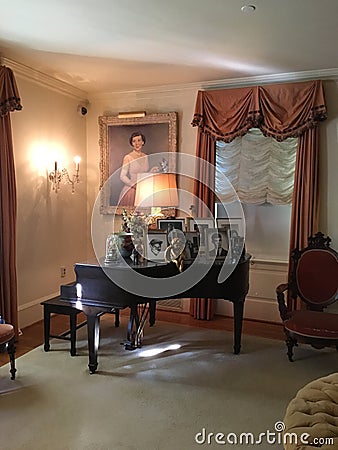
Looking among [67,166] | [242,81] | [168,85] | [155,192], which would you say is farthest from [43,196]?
[242,81]

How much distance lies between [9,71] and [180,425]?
3344 millimetres

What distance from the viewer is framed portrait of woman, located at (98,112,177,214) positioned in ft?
16.5

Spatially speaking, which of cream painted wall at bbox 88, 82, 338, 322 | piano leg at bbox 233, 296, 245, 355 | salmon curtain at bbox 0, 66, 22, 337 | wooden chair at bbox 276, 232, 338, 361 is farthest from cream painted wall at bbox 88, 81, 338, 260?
salmon curtain at bbox 0, 66, 22, 337

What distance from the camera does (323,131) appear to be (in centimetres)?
433

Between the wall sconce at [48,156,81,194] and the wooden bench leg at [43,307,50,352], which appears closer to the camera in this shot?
the wooden bench leg at [43,307,50,352]

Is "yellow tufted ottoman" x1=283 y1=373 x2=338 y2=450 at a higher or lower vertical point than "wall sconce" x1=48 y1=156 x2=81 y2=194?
lower

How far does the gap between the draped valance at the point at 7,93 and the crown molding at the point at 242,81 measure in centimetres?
170

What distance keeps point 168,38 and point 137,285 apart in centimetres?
205

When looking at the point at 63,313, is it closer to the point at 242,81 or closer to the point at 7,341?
the point at 7,341

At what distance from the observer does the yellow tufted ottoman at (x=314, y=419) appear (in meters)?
1.35

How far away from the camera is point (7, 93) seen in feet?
12.3

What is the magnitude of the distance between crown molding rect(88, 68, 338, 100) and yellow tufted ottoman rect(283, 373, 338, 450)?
3460 mm

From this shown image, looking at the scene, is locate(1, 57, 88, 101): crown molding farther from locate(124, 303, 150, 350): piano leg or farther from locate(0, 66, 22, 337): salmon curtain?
locate(124, 303, 150, 350): piano leg

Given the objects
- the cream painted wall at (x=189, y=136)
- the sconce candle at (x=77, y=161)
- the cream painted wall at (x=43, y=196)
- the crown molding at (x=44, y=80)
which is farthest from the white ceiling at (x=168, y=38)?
the sconce candle at (x=77, y=161)
